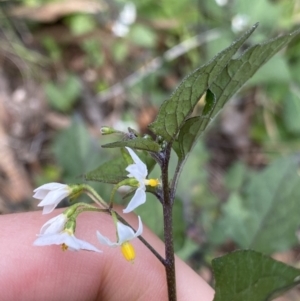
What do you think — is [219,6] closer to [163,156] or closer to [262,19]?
[262,19]

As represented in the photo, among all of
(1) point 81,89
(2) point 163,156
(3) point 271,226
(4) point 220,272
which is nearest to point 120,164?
(2) point 163,156

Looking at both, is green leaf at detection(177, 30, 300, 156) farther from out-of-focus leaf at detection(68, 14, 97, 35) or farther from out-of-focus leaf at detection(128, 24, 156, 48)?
out-of-focus leaf at detection(68, 14, 97, 35)

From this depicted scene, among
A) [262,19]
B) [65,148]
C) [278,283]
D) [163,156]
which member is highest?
[262,19]

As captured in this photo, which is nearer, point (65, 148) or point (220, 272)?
point (220, 272)

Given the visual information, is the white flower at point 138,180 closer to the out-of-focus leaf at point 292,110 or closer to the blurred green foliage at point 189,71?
the blurred green foliage at point 189,71

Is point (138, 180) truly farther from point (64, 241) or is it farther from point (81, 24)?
point (81, 24)

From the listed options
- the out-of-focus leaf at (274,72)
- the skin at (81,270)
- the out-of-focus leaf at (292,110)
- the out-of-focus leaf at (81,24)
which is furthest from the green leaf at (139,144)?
the out-of-focus leaf at (81,24)

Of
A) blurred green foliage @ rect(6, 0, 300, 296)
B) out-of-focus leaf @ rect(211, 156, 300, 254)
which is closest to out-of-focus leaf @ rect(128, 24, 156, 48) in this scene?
blurred green foliage @ rect(6, 0, 300, 296)
